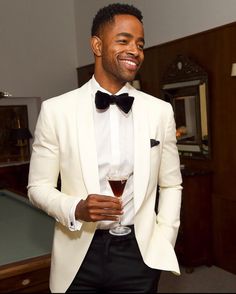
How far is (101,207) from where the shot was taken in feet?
4.04

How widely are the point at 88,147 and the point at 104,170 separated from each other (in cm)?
12

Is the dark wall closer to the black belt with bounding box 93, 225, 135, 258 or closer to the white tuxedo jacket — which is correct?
the white tuxedo jacket

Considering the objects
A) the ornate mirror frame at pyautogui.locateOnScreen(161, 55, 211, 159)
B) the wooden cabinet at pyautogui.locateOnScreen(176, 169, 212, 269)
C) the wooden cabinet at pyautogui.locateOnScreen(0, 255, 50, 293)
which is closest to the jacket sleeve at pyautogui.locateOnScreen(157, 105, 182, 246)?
the wooden cabinet at pyautogui.locateOnScreen(0, 255, 50, 293)

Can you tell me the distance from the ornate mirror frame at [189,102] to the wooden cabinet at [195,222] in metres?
0.32

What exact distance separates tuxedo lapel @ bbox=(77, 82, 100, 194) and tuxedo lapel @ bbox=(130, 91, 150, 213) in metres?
0.15

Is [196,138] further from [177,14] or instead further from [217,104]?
[177,14]

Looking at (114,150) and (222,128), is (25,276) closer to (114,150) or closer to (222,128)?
(114,150)

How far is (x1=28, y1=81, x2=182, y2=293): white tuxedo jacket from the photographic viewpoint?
1.37 meters

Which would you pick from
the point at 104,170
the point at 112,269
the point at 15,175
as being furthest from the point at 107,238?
the point at 15,175

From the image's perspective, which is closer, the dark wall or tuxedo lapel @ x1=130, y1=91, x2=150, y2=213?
tuxedo lapel @ x1=130, y1=91, x2=150, y2=213

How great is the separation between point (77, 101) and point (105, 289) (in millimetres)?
727

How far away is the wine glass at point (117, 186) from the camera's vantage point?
1321mm

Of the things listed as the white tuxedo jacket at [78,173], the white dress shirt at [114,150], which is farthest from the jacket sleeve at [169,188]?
the white dress shirt at [114,150]

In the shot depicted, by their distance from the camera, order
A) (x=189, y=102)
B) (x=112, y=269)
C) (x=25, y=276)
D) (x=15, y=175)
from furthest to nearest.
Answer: (x=15, y=175)
(x=189, y=102)
(x=25, y=276)
(x=112, y=269)
